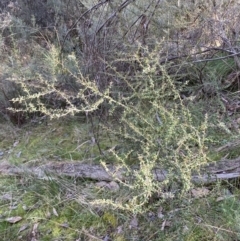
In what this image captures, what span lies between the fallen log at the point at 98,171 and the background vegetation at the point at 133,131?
1.7 inches

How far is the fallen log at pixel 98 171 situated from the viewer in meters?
2.04

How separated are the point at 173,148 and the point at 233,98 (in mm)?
979

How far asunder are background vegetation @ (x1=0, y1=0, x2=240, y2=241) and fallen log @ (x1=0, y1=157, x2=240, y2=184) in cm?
4

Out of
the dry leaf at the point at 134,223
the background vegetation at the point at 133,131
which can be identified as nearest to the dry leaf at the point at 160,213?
the background vegetation at the point at 133,131

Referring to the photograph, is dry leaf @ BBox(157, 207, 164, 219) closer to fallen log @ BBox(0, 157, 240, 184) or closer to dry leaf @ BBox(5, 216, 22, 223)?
fallen log @ BBox(0, 157, 240, 184)

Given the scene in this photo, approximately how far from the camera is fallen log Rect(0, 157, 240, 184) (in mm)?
2043

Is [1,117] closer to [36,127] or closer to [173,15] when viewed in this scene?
[36,127]

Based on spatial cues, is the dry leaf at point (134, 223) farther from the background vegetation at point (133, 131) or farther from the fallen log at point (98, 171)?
the fallen log at point (98, 171)

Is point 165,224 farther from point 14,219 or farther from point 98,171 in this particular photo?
point 14,219

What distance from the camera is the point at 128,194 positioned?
205 cm

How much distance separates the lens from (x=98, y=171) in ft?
7.84

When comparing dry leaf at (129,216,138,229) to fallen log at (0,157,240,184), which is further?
fallen log at (0,157,240,184)

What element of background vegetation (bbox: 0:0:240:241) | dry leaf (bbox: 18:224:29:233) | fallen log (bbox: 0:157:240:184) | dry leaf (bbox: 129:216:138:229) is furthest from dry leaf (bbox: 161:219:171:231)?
dry leaf (bbox: 18:224:29:233)

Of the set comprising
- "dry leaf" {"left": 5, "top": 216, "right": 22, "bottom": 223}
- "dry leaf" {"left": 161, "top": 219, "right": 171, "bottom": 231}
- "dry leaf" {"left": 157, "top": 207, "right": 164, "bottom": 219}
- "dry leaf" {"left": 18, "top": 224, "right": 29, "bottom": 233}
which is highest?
"dry leaf" {"left": 5, "top": 216, "right": 22, "bottom": 223}
